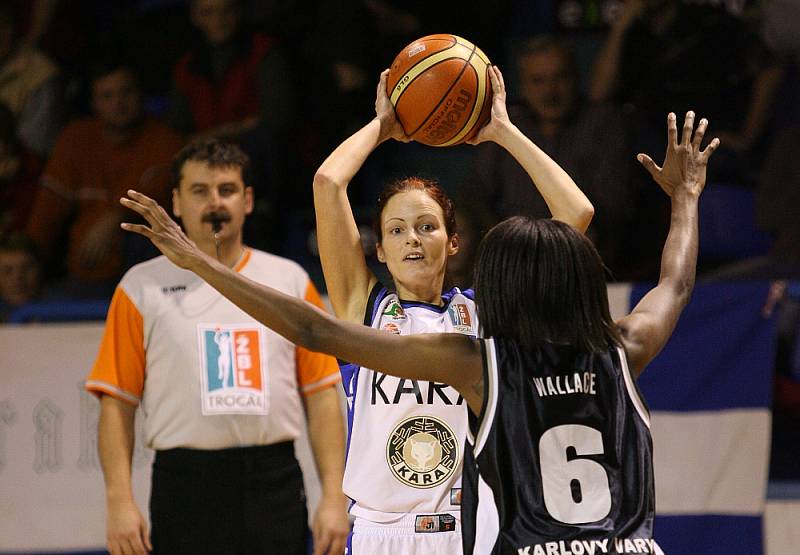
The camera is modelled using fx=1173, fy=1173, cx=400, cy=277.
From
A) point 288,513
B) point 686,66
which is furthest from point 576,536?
point 686,66

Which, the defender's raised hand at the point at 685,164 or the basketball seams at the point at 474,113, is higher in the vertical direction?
the basketball seams at the point at 474,113

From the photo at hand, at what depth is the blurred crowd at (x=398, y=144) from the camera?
22.2 feet

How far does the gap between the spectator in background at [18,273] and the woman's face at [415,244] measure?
363cm

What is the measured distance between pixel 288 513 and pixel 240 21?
413 cm

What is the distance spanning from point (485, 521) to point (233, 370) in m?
2.12

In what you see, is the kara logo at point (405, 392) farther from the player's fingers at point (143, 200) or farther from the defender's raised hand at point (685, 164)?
the player's fingers at point (143, 200)

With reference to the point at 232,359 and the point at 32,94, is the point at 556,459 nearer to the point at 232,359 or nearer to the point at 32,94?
the point at 232,359

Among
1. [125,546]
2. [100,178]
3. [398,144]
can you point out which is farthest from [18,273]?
[125,546]

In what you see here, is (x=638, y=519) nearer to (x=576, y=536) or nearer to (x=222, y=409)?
(x=576, y=536)

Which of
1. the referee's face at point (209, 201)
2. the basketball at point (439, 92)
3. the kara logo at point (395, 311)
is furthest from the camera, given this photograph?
the referee's face at point (209, 201)

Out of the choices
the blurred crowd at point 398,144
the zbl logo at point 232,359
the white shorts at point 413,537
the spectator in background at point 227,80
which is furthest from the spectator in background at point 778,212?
the white shorts at point 413,537

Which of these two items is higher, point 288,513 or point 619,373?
point 619,373

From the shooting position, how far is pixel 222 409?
467cm

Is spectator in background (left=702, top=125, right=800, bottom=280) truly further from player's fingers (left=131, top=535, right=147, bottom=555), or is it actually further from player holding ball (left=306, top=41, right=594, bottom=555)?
player's fingers (left=131, top=535, right=147, bottom=555)
